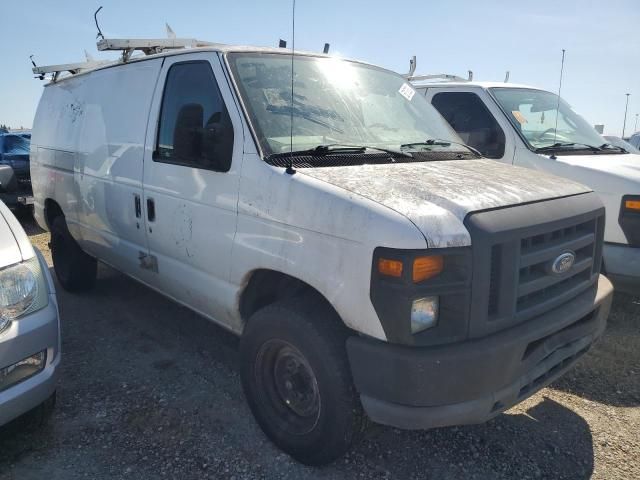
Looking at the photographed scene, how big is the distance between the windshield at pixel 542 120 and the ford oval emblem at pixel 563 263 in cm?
261

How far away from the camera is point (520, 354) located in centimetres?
224

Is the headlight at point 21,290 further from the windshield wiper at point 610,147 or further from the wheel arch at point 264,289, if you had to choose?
the windshield wiper at point 610,147

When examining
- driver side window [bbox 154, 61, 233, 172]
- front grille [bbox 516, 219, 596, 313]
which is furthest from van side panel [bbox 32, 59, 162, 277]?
front grille [bbox 516, 219, 596, 313]

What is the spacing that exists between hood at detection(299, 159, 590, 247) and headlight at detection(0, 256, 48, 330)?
1536 mm

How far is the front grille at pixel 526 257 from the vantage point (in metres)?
2.10

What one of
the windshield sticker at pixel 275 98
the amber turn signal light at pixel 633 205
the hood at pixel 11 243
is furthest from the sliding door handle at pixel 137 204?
the amber turn signal light at pixel 633 205

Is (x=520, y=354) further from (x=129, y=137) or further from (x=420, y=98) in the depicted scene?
(x=129, y=137)

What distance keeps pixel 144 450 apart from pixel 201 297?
962 millimetres

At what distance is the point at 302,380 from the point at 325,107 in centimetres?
163

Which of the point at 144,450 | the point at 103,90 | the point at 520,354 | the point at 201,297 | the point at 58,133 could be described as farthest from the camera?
the point at 58,133

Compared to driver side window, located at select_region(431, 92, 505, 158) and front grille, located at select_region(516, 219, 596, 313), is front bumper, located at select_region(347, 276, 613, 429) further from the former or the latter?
driver side window, located at select_region(431, 92, 505, 158)

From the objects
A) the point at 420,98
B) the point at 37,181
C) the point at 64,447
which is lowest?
the point at 64,447

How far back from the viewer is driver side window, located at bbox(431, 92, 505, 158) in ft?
16.3

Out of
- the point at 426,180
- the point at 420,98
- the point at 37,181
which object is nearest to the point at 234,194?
the point at 426,180
